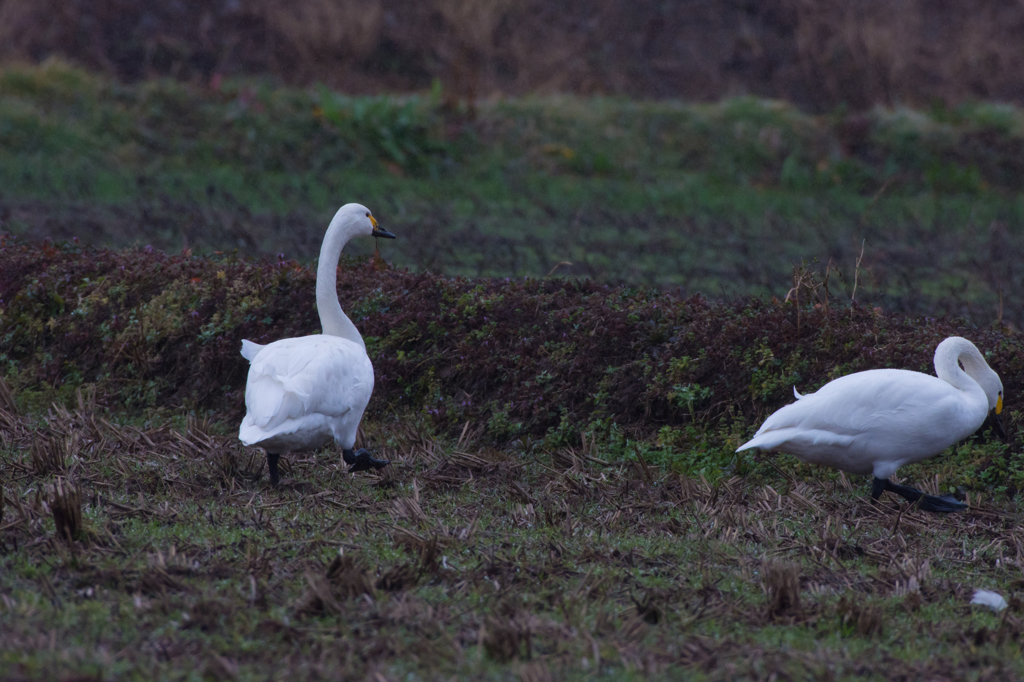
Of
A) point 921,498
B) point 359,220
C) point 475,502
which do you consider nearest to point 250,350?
point 359,220

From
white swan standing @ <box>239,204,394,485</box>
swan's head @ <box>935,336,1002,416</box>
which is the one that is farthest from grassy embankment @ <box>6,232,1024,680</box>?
swan's head @ <box>935,336,1002,416</box>

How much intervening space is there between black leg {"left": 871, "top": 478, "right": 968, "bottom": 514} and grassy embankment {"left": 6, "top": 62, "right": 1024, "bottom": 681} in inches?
3.1

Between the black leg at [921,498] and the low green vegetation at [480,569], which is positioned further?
the black leg at [921,498]

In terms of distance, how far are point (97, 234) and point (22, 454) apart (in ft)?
17.4

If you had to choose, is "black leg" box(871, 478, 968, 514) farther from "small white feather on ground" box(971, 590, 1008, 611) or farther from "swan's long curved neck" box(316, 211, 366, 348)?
"swan's long curved neck" box(316, 211, 366, 348)

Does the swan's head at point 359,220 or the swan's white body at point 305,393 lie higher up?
the swan's head at point 359,220

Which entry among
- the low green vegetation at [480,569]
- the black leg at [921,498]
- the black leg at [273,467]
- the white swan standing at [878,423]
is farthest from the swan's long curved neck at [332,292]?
the black leg at [921,498]

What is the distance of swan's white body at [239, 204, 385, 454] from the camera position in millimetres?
5348

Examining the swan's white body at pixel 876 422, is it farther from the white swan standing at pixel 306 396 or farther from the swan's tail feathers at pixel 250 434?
the swan's tail feathers at pixel 250 434

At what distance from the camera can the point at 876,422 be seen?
5.36 metres

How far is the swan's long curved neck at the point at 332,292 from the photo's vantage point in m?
6.66

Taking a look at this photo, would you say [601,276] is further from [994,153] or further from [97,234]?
[994,153]

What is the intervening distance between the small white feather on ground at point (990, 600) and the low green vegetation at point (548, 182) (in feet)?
16.2

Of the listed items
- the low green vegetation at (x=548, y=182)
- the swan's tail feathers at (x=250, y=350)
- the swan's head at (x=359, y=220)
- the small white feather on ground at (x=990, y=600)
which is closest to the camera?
the small white feather on ground at (x=990, y=600)
